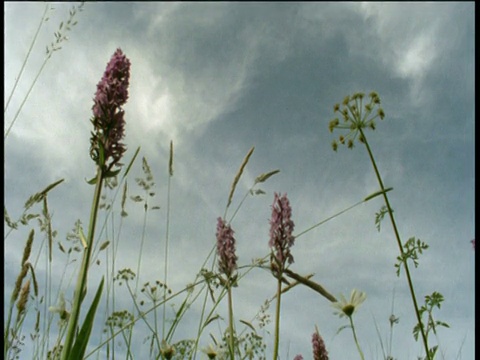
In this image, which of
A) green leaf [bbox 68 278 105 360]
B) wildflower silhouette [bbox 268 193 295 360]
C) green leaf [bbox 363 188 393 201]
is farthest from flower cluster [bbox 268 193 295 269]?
green leaf [bbox 68 278 105 360]

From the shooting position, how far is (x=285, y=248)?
2.75 metres

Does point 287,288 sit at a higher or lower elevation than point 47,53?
lower

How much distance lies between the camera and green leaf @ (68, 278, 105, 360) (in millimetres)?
1737

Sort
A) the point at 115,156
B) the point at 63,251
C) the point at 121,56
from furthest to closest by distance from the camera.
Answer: the point at 63,251 < the point at 121,56 < the point at 115,156

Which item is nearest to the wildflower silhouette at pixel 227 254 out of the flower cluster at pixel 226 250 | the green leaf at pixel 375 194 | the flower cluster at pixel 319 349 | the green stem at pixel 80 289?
the flower cluster at pixel 226 250

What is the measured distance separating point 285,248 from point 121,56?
4.47 ft

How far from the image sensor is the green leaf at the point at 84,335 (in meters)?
1.74

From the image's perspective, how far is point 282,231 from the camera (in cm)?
285

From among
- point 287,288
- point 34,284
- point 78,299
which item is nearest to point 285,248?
point 287,288

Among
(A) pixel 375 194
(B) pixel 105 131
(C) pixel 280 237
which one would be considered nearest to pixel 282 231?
(C) pixel 280 237

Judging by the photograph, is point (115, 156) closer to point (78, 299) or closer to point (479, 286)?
point (78, 299)

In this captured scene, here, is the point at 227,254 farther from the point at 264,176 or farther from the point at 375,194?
the point at 375,194

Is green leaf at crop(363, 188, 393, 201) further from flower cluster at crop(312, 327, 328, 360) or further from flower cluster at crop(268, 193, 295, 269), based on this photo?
flower cluster at crop(312, 327, 328, 360)

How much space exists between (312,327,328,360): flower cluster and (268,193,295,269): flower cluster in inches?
43.9
